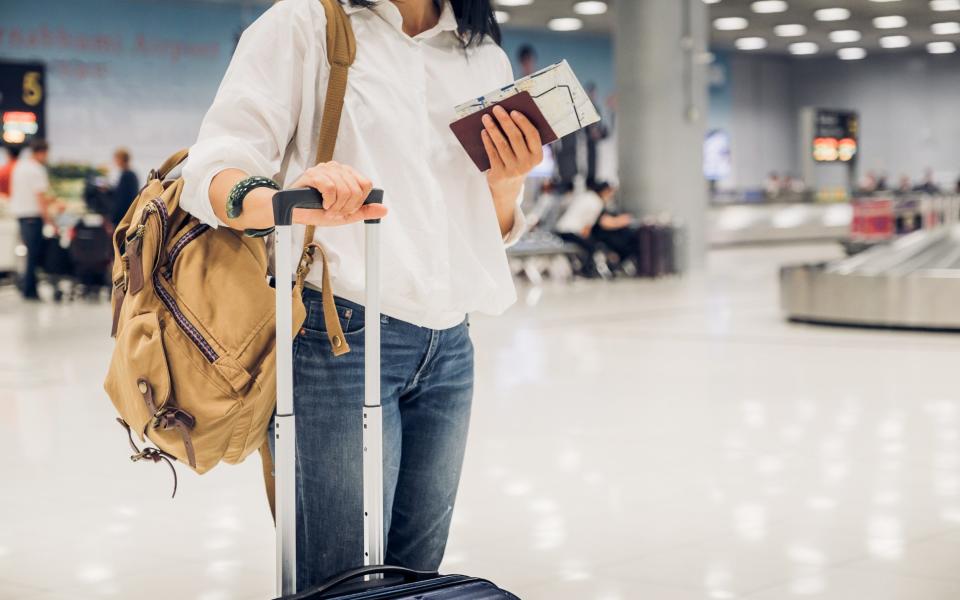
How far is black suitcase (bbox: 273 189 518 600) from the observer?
1706 mm

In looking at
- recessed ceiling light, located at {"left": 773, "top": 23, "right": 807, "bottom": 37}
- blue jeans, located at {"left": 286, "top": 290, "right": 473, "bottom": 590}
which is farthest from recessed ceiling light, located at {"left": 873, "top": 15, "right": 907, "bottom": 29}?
blue jeans, located at {"left": 286, "top": 290, "right": 473, "bottom": 590}

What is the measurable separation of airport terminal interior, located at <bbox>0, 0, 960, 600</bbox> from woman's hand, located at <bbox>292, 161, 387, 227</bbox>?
0.87 feet

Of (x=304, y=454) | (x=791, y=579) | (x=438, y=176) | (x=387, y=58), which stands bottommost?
(x=791, y=579)

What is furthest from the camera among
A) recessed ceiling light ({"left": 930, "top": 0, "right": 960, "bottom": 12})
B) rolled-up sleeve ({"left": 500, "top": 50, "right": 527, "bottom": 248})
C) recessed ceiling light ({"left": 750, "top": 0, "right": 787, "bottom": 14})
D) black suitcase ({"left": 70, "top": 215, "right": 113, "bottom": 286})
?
recessed ceiling light ({"left": 930, "top": 0, "right": 960, "bottom": 12})

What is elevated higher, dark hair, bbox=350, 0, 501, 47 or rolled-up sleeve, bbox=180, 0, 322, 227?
dark hair, bbox=350, 0, 501, 47

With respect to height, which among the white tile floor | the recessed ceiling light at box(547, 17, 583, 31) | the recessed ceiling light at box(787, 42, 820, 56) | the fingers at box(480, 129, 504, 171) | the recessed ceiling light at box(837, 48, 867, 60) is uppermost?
the recessed ceiling light at box(837, 48, 867, 60)

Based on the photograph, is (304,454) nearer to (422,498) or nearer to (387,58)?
(422,498)

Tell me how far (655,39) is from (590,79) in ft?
37.3

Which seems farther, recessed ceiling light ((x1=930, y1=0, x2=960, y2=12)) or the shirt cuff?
recessed ceiling light ((x1=930, y1=0, x2=960, y2=12))

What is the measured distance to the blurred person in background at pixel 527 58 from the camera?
86.1 ft

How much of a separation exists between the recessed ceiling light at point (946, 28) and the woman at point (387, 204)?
28.0 meters

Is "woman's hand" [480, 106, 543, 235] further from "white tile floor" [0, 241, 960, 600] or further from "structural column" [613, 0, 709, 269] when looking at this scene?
"structural column" [613, 0, 709, 269]

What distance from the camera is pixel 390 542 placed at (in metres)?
2.21

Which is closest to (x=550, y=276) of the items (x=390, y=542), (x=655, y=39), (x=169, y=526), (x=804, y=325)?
(x=655, y=39)
